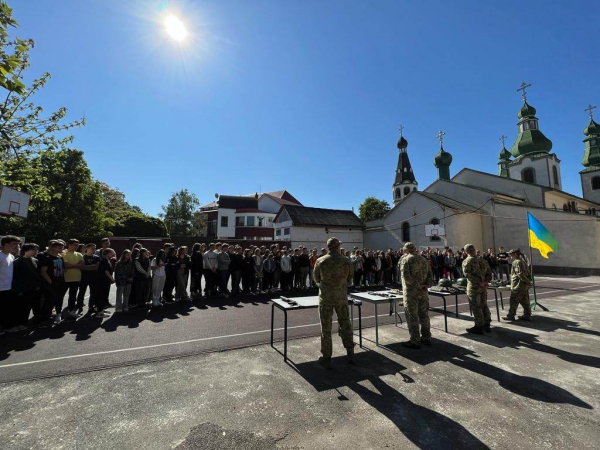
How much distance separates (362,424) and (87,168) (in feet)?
107

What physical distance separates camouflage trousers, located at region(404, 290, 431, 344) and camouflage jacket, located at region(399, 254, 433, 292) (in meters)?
0.13

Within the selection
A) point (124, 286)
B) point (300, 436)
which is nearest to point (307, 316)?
point (300, 436)

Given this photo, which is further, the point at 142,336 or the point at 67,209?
the point at 67,209

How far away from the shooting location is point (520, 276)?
6.99 metres

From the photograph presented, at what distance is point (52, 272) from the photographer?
6.63 metres

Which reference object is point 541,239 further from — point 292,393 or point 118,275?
point 118,275

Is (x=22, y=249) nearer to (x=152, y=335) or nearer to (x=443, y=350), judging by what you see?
(x=152, y=335)

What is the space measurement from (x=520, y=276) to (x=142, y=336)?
367 inches

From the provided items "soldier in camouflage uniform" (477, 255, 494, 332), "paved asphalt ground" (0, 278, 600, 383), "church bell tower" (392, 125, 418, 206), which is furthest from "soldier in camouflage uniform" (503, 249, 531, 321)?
"church bell tower" (392, 125, 418, 206)

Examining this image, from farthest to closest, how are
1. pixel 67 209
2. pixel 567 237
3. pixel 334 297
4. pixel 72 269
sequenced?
1. pixel 67 209
2. pixel 567 237
3. pixel 72 269
4. pixel 334 297

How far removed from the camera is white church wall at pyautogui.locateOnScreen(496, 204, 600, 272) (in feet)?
66.8

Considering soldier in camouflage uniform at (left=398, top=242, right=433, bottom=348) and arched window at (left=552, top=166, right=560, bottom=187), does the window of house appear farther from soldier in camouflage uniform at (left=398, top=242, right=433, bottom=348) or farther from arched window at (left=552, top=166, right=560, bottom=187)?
soldier in camouflage uniform at (left=398, top=242, right=433, bottom=348)

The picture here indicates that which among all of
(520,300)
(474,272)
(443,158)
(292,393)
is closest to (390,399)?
(292,393)

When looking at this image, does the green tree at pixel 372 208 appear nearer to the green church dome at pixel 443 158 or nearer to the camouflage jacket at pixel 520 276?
the green church dome at pixel 443 158
